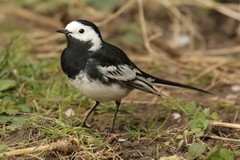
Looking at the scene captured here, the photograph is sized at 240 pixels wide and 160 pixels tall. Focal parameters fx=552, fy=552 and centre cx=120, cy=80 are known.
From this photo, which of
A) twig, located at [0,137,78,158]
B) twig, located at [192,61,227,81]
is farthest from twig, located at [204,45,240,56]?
twig, located at [0,137,78,158]

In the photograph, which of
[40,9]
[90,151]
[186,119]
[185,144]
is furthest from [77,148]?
[40,9]

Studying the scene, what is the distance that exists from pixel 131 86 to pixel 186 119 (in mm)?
557

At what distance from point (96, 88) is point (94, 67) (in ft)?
0.47

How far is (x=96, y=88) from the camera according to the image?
3.73 meters

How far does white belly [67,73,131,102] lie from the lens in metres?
3.71

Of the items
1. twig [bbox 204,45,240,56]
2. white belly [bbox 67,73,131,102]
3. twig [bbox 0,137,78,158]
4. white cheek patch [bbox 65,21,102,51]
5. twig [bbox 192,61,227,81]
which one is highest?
white cheek patch [bbox 65,21,102,51]

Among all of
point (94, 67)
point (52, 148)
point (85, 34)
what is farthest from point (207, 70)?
point (52, 148)

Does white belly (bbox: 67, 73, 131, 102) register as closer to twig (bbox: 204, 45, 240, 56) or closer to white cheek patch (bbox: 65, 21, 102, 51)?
white cheek patch (bbox: 65, 21, 102, 51)

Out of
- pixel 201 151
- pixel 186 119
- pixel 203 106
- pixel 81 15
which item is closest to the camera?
pixel 201 151

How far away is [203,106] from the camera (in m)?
4.62

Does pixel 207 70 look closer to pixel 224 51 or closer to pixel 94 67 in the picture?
pixel 224 51

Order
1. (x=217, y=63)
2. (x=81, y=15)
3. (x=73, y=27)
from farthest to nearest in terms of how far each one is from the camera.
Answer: (x=81, y=15)
(x=217, y=63)
(x=73, y=27)

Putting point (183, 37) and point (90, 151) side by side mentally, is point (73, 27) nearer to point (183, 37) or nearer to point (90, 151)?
point (90, 151)

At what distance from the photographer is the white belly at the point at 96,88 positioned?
371 cm
